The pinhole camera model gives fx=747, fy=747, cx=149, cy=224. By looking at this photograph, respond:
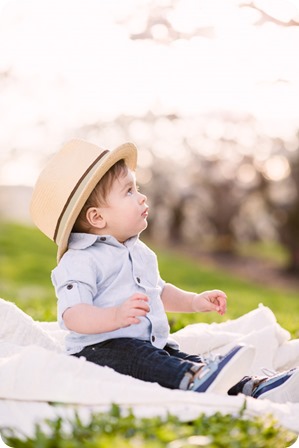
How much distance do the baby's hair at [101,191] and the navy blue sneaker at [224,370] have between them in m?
0.67

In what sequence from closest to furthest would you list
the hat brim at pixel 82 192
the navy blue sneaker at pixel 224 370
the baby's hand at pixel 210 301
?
the navy blue sneaker at pixel 224 370 → the hat brim at pixel 82 192 → the baby's hand at pixel 210 301

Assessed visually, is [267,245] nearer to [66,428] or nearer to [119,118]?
[119,118]

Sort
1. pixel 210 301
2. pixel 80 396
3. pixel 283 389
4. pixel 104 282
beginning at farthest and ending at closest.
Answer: pixel 210 301, pixel 104 282, pixel 283 389, pixel 80 396

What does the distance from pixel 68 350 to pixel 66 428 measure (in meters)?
0.63

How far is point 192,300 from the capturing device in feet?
8.96

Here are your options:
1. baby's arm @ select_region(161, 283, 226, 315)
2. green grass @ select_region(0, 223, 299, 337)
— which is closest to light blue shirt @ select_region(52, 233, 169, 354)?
baby's arm @ select_region(161, 283, 226, 315)

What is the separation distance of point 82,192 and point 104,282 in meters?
0.31

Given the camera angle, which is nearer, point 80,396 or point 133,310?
point 80,396

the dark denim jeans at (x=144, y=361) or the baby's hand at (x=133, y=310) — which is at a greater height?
the baby's hand at (x=133, y=310)

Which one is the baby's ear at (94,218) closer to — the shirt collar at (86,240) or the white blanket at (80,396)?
the shirt collar at (86,240)

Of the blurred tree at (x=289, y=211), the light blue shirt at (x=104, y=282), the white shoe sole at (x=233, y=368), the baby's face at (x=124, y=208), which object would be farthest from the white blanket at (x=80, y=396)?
the blurred tree at (x=289, y=211)

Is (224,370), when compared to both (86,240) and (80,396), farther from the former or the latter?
(86,240)

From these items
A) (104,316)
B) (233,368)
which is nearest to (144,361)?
(104,316)

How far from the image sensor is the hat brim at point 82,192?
2.48 m
